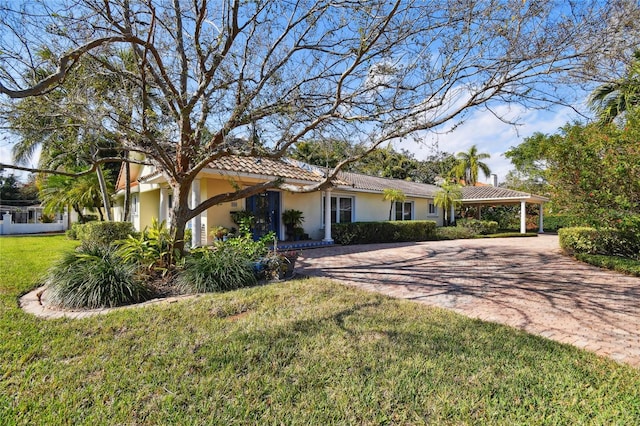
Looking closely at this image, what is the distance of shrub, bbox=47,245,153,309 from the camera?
5559 mm

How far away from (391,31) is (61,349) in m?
7.10

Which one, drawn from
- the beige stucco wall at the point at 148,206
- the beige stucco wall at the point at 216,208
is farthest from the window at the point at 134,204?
the beige stucco wall at the point at 216,208

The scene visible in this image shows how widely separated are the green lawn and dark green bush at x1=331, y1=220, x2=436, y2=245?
428 inches

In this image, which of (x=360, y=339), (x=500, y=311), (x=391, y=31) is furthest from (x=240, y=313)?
(x=391, y=31)

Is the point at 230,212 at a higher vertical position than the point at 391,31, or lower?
lower

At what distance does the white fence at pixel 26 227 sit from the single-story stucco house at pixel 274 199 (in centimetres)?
816

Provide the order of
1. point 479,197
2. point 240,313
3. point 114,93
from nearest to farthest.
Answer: point 240,313 < point 114,93 < point 479,197

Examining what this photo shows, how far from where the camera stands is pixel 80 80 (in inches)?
244

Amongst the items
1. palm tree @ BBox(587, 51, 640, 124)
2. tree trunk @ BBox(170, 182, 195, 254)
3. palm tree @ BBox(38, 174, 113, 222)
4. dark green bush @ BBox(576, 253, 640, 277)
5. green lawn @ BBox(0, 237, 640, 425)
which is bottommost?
green lawn @ BBox(0, 237, 640, 425)

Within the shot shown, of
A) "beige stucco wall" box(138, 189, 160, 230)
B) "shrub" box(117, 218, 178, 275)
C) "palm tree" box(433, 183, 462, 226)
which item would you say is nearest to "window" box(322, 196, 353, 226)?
"palm tree" box(433, 183, 462, 226)

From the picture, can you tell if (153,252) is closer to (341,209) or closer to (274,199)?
(274,199)

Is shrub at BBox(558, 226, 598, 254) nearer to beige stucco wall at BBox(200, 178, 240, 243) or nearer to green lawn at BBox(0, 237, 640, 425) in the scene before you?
green lawn at BBox(0, 237, 640, 425)

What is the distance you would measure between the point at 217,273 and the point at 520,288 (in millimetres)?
6501

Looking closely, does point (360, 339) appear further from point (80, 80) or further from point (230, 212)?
point (230, 212)
